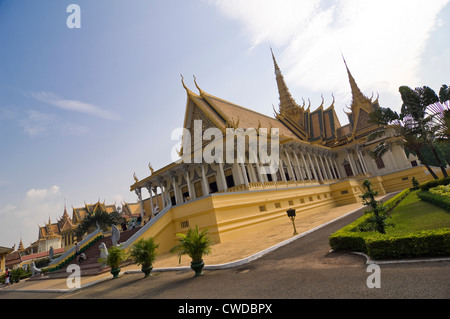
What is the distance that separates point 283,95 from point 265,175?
23711mm

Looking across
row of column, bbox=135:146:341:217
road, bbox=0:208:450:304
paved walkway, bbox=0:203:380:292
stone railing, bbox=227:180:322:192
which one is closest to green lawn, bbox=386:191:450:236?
road, bbox=0:208:450:304

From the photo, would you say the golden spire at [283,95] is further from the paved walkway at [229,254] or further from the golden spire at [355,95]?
the paved walkway at [229,254]

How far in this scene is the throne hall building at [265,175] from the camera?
13.8 m

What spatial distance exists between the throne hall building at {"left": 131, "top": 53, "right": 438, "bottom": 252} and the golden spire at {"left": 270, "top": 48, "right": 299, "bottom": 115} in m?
0.17

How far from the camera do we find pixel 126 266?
11.2m

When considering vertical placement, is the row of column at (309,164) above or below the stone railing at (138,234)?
above

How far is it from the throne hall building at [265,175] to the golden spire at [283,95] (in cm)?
17

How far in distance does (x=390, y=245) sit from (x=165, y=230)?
1220 centimetres

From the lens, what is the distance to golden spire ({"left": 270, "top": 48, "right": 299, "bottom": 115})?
123 feet

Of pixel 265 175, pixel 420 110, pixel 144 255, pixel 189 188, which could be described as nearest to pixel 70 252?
pixel 189 188

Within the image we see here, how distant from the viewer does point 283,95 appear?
39188 millimetres

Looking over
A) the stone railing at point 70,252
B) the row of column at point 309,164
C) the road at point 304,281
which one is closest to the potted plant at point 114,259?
the road at point 304,281

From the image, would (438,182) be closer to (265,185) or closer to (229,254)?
(265,185)

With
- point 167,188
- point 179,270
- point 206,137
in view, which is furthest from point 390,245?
point 167,188
